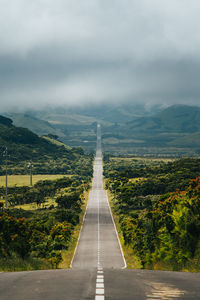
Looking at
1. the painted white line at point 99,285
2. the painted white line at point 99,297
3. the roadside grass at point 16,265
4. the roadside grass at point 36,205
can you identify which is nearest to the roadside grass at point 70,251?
the roadside grass at point 16,265

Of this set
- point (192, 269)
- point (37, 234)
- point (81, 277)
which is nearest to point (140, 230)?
point (37, 234)

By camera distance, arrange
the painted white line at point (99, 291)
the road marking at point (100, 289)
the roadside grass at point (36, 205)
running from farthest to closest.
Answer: the roadside grass at point (36, 205), the painted white line at point (99, 291), the road marking at point (100, 289)

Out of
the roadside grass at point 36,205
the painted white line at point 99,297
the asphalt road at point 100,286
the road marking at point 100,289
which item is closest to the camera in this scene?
the painted white line at point 99,297

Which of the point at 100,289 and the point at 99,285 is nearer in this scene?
the point at 100,289

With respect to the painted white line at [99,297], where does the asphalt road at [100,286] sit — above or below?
below

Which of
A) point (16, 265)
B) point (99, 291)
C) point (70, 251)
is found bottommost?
point (70, 251)

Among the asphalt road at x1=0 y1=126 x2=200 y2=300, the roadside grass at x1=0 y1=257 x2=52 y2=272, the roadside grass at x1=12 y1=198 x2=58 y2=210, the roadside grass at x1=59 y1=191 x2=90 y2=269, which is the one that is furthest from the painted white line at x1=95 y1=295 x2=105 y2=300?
the roadside grass at x1=12 y1=198 x2=58 y2=210

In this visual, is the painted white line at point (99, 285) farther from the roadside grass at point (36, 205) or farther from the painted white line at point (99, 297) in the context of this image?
the roadside grass at point (36, 205)

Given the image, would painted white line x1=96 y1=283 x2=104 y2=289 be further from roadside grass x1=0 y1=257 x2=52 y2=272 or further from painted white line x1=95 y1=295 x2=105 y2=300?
roadside grass x1=0 y1=257 x2=52 y2=272

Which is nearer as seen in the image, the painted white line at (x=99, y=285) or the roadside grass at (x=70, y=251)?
the painted white line at (x=99, y=285)

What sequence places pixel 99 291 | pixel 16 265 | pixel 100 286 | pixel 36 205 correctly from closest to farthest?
pixel 99 291, pixel 100 286, pixel 16 265, pixel 36 205

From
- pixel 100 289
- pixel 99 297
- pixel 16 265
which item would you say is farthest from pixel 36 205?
pixel 99 297

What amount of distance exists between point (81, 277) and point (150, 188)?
173 metres

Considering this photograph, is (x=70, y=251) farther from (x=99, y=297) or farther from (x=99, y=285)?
(x=99, y=297)
